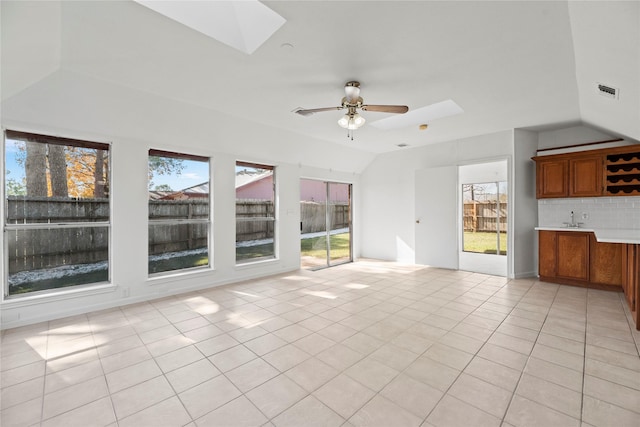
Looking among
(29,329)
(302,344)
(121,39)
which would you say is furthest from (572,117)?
(29,329)

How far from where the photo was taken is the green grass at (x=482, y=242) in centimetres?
760

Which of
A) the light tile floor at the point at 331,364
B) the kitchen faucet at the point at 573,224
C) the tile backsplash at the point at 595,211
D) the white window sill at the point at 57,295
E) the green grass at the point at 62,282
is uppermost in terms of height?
the tile backsplash at the point at 595,211

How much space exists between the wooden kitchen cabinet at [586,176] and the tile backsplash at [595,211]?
306 millimetres

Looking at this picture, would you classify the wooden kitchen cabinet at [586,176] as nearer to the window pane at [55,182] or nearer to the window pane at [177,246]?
the window pane at [177,246]

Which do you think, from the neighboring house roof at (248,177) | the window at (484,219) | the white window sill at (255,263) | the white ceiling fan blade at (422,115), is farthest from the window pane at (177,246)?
the window at (484,219)

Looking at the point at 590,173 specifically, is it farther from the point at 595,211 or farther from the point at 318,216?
the point at 318,216

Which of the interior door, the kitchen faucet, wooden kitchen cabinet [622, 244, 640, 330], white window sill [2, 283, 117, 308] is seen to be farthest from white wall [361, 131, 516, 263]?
white window sill [2, 283, 117, 308]

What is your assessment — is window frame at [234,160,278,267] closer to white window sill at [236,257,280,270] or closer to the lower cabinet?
white window sill at [236,257,280,270]

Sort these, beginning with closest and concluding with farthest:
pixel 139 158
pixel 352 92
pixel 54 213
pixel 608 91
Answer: pixel 608 91
pixel 352 92
pixel 54 213
pixel 139 158

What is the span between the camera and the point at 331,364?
2.29 meters

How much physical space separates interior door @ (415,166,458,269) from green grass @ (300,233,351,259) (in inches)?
69.8

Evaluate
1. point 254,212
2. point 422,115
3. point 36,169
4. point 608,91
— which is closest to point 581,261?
point 608,91

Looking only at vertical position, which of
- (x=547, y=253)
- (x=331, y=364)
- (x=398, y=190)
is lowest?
(x=331, y=364)

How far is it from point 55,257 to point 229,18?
3570mm
